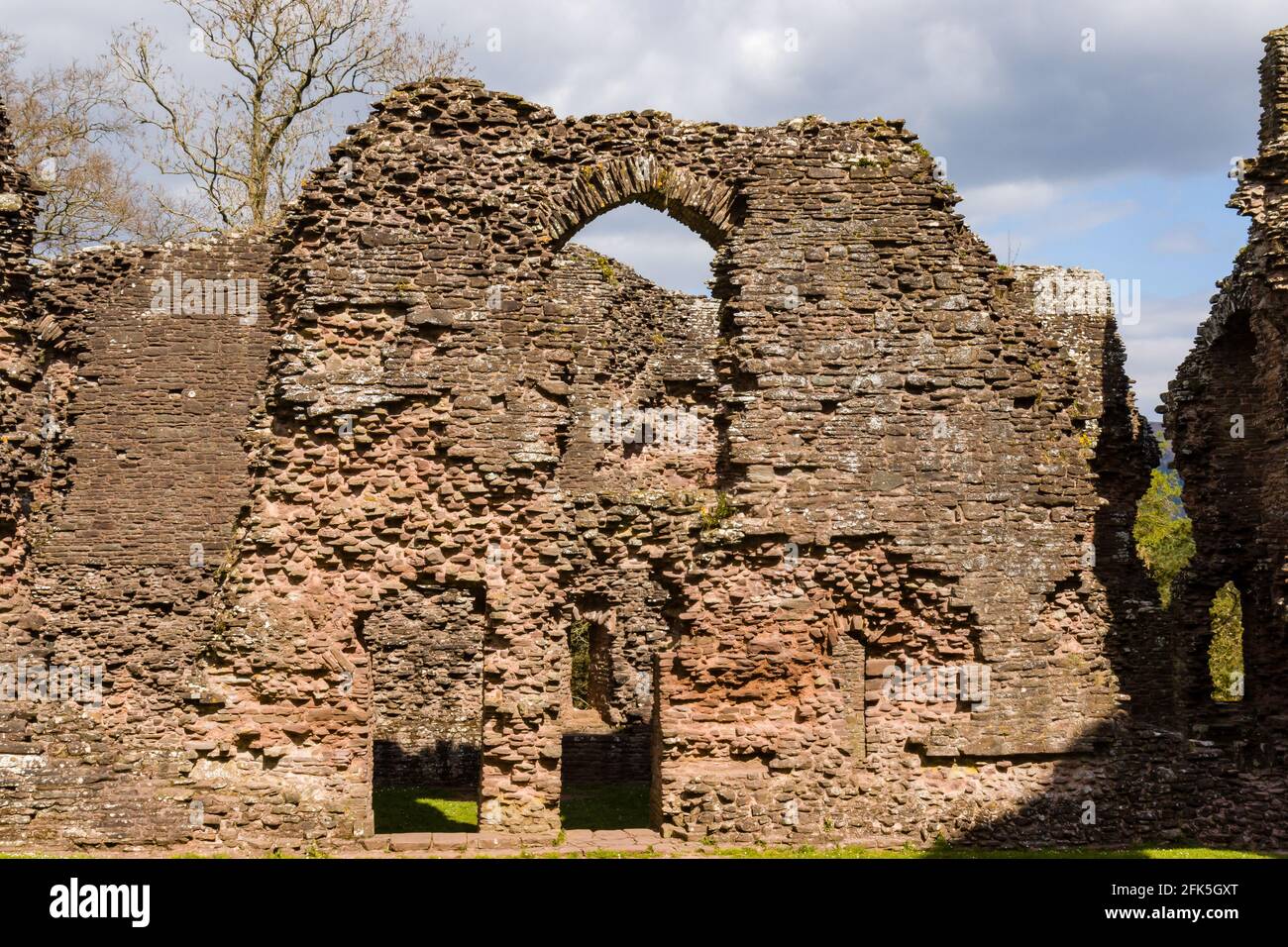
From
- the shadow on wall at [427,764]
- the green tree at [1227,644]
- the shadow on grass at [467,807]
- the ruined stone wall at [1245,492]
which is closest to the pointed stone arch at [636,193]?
the ruined stone wall at [1245,492]

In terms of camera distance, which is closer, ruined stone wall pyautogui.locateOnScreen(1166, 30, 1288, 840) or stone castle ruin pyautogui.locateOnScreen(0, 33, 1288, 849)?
stone castle ruin pyautogui.locateOnScreen(0, 33, 1288, 849)

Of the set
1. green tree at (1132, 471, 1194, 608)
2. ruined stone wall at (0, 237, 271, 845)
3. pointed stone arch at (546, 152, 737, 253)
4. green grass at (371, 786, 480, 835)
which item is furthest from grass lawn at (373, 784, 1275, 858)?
green tree at (1132, 471, 1194, 608)

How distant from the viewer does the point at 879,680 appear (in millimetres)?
12883

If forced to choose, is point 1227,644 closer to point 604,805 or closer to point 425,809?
point 604,805

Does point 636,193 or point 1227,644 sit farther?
point 1227,644

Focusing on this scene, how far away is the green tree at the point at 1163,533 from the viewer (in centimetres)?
2914

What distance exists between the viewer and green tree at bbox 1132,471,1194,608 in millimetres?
29141

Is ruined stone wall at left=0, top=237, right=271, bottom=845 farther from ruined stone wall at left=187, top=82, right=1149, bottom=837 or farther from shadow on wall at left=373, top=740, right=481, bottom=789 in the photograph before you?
ruined stone wall at left=187, top=82, right=1149, bottom=837

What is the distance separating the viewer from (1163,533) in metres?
30.6

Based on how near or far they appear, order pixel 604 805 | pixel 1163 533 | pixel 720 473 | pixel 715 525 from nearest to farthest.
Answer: pixel 715 525 → pixel 720 473 → pixel 604 805 → pixel 1163 533

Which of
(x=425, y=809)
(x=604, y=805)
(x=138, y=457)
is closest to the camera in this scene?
(x=425, y=809)

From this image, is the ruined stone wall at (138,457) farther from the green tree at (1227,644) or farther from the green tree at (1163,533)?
the green tree at (1163,533)

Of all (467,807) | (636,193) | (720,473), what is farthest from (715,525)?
(467,807)

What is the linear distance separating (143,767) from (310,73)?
18.0 metres
